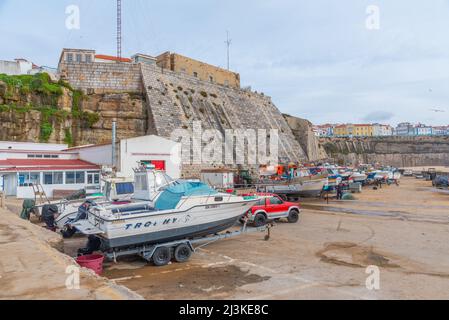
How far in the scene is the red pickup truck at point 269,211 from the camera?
15430 millimetres

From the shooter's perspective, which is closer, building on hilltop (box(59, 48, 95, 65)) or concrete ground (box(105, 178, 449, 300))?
concrete ground (box(105, 178, 449, 300))

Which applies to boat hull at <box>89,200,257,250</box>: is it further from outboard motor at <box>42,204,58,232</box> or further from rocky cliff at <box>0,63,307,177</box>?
rocky cliff at <box>0,63,307,177</box>

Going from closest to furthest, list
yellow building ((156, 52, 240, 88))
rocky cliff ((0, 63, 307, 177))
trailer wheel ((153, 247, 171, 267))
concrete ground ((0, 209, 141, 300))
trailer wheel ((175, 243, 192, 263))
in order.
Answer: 1. concrete ground ((0, 209, 141, 300))
2. trailer wheel ((153, 247, 171, 267))
3. trailer wheel ((175, 243, 192, 263))
4. rocky cliff ((0, 63, 307, 177))
5. yellow building ((156, 52, 240, 88))

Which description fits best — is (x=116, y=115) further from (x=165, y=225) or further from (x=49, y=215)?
(x=165, y=225)

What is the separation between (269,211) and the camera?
1620 cm

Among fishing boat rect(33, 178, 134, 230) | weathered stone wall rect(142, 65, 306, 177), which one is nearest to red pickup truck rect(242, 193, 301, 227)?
fishing boat rect(33, 178, 134, 230)

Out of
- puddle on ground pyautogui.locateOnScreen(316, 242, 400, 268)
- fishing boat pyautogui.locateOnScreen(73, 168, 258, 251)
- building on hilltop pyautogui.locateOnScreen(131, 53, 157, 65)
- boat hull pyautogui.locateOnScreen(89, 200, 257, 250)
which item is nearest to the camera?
boat hull pyautogui.locateOnScreen(89, 200, 257, 250)

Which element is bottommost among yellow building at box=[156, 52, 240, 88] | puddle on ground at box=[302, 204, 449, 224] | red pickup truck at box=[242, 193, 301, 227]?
puddle on ground at box=[302, 204, 449, 224]

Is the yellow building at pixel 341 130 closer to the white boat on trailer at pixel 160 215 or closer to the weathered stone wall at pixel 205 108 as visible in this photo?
the weathered stone wall at pixel 205 108

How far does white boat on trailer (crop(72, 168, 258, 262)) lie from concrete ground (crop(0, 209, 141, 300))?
1731 mm

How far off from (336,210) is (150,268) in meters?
15.0

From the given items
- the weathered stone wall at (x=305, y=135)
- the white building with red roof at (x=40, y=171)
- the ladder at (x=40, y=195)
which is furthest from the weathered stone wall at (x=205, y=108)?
the ladder at (x=40, y=195)

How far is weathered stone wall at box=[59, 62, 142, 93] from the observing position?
133 feet
